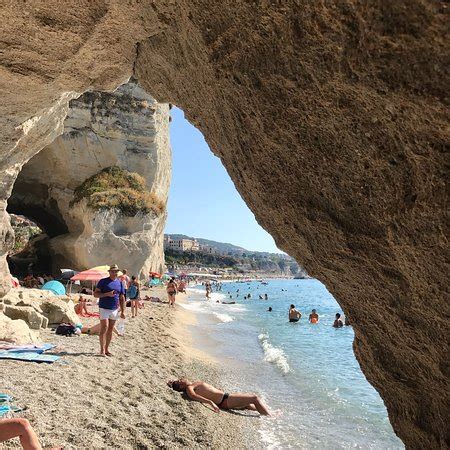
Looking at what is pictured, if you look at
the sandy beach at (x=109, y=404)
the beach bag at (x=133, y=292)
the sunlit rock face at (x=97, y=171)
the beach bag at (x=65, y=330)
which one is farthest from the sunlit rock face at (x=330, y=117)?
the sunlit rock face at (x=97, y=171)

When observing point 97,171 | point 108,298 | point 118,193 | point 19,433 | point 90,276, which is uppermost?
point 97,171

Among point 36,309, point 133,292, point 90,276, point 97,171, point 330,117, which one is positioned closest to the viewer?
point 330,117

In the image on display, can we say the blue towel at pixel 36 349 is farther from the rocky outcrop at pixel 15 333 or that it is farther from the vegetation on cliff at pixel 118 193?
the vegetation on cliff at pixel 118 193

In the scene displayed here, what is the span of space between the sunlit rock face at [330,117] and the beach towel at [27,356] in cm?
471

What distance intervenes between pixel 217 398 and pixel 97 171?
77.4 ft

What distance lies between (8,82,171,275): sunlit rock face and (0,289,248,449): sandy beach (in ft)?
56.1

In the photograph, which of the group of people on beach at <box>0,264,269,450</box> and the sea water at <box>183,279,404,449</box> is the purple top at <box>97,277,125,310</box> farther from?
the sea water at <box>183,279,404,449</box>

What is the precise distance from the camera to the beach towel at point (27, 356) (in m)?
6.70

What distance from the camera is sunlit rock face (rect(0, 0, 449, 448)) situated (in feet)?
5.65

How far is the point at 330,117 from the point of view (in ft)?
7.08

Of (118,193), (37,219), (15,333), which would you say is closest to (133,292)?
(15,333)

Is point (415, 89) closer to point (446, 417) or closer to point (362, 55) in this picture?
point (362, 55)

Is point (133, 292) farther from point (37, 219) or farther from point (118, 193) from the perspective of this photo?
point (37, 219)

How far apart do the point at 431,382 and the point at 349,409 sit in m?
5.99
